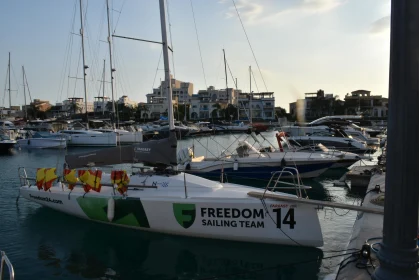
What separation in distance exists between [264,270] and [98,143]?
40.5 m

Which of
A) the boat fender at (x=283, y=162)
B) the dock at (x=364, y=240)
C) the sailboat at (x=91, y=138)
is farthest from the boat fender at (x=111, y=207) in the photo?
the sailboat at (x=91, y=138)

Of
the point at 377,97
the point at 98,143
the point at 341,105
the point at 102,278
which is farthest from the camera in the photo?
the point at 377,97

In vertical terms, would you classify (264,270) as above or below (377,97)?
below

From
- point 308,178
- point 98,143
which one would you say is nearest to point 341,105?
point 98,143

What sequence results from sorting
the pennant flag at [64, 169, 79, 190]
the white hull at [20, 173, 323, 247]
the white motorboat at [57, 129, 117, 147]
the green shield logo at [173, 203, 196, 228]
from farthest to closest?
the white motorboat at [57, 129, 117, 147], the pennant flag at [64, 169, 79, 190], the green shield logo at [173, 203, 196, 228], the white hull at [20, 173, 323, 247]

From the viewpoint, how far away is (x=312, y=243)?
9.20 metres

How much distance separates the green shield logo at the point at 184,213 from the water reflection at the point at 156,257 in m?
0.51

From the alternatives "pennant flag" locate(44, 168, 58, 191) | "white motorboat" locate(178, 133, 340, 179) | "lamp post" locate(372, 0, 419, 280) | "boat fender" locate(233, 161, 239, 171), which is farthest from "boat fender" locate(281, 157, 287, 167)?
"lamp post" locate(372, 0, 419, 280)

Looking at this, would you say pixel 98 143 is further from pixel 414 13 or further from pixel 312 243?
pixel 414 13

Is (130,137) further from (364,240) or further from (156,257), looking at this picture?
(364,240)

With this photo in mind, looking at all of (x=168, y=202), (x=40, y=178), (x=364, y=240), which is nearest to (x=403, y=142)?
(x=364, y=240)

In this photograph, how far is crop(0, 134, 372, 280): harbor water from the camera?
8398 mm

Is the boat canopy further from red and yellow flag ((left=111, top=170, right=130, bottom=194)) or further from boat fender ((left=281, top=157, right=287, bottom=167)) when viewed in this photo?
boat fender ((left=281, top=157, right=287, bottom=167))

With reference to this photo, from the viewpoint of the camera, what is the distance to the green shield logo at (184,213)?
9849 mm
